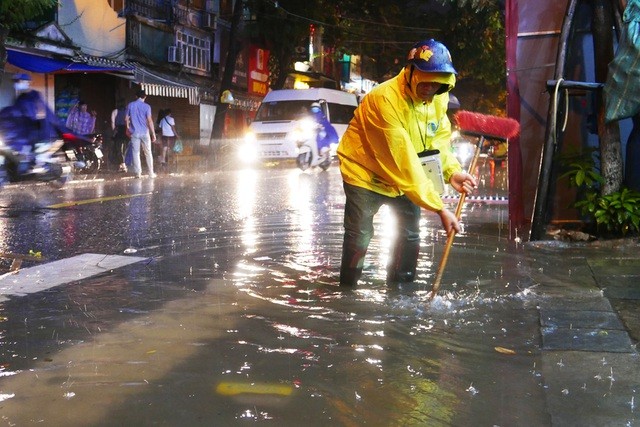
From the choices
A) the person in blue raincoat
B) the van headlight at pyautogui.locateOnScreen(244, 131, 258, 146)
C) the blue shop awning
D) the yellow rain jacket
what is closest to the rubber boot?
the yellow rain jacket

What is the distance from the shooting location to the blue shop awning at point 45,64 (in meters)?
18.5

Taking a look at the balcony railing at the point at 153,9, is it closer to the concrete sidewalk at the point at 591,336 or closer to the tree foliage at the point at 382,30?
the tree foliage at the point at 382,30

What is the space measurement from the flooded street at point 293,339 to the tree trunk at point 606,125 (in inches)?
28.8

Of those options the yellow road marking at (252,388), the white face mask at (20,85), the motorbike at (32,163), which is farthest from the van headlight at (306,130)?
the yellow road marking at (252,388)

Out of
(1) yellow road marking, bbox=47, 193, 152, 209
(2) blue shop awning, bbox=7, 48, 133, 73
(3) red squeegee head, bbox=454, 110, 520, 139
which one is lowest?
(1) yellow road marking, bbox=47, 193, 152, 209

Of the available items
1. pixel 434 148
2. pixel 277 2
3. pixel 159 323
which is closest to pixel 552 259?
pixel 434 148

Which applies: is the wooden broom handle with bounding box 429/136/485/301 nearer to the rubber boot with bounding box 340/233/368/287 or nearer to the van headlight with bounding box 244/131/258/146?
the rubber boot with bounding box 340/233/368/287

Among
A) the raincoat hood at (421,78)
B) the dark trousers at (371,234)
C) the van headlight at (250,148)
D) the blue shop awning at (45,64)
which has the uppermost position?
the blue shop awning at (45,64)

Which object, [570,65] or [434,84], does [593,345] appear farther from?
[570,65]

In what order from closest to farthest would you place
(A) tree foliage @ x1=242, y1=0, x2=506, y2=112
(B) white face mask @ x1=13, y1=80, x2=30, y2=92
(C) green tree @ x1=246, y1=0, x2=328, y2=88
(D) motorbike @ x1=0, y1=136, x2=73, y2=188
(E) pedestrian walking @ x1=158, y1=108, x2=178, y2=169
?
(D) motorbike @ x1=0, y1=136, x2=73, y2=188 → (B) white face mask @ x1=13, y1=80, x2=30, y2=92 → (E) pedestrian walking @ x1=158, y1=108, x2=178, y2=169 → (C) green tree @ x1=246, y1=0, x2=328, y2=88 → (A) tree foliage @ x1=242, y1=0, x2=506, y2=112

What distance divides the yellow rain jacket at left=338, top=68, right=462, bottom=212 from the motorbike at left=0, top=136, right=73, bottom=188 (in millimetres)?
6309

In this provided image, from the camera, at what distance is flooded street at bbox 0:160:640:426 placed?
3.37 meters

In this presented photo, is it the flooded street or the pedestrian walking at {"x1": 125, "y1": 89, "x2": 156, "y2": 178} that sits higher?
the pedestrian walking at {"x1": 125, "y1": 89, "x2": 156, "y2": 178}

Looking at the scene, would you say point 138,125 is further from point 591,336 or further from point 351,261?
point 591,336
